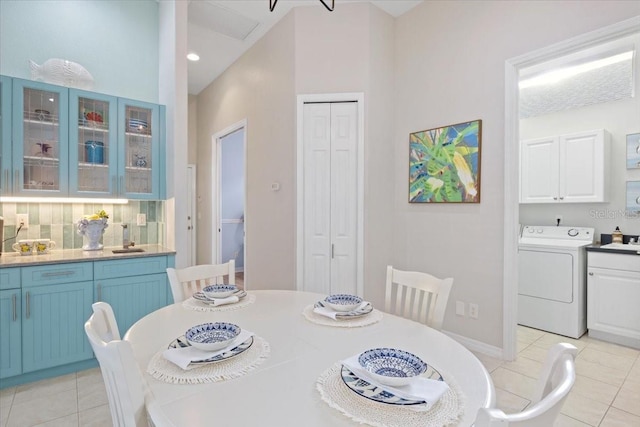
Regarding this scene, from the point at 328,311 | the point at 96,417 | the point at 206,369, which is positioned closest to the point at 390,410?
the point at 206,369

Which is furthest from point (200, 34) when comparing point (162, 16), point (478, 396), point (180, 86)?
point (478, 396)

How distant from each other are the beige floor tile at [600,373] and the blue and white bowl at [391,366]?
93.4 inches

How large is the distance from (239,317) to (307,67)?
2.56 meters

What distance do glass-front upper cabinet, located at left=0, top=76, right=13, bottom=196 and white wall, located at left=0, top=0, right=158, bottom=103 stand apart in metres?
0.35

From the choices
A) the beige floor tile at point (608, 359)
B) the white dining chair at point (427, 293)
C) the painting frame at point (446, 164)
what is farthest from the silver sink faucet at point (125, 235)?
the beige floor tile at point (608, 359)

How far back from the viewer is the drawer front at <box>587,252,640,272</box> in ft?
9.57

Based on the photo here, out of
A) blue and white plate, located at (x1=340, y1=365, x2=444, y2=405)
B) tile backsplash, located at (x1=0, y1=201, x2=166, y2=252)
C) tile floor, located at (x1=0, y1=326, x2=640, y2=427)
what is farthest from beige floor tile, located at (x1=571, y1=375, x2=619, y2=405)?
tile backsplash, located at (x1=0, y1=201, x2=166, y2=252)

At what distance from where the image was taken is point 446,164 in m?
2.98

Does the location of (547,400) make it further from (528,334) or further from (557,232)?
(557,232)

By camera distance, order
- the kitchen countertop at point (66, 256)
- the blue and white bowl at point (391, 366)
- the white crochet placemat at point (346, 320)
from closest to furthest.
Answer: the blue and white bowl at point (391, 366) → the white crochet placemat at point (346, 320) → the kitchen countertop at point (66, 256)

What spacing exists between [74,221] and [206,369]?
2590 mm

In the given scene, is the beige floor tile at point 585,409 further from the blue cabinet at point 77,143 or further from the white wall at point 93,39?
the white wall at point 93,39

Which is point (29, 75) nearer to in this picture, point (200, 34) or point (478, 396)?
point (200, 34)

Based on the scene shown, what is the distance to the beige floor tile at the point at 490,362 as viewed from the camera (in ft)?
8.26
